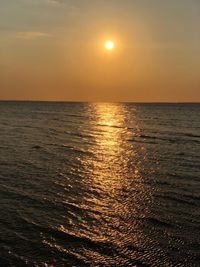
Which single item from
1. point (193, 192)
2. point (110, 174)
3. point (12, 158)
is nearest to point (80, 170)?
point (110, 174)

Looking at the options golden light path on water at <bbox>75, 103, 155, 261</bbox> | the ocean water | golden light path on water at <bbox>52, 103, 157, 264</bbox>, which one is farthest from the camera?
golden light path on water at <bbox>75, 103, 155, 261</bbox>

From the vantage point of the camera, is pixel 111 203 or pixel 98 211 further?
pixel 111 203

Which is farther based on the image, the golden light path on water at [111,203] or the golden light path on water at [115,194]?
the golden light path on water at [115,194]

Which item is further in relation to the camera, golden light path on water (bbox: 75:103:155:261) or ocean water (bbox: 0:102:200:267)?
golden light path on water (bbox: 75:103:155:261)

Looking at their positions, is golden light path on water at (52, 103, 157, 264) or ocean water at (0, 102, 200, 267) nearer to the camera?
ocean water at (0, 102, 200, 267)

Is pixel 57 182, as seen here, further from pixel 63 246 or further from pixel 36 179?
pixel 63 246

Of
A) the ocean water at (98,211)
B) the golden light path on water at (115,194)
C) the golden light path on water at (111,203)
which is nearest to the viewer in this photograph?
the ocean water at (98,211)

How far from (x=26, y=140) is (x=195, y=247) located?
128 feet

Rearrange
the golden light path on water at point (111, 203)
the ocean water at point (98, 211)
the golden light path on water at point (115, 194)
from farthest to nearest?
the golden light path on water at point (115, 194) < the golden light path on water at point (111, 203) < the ocean water at point (98, 211)

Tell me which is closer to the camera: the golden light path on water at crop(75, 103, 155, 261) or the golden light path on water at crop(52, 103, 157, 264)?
the golden light path on water at crop(52, 103, 157, 264)

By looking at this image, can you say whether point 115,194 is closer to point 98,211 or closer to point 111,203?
point 111,203

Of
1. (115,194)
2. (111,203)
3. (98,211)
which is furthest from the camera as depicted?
(115,194)

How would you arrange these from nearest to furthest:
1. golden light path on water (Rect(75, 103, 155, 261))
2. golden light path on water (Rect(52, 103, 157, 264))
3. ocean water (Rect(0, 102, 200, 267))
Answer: ocean water (Rect(0, 102, 200, 267))
golden light path on water (Rect(52, 103, 157, 264))
golden light path on water (Rect(75, 103, 155, 261))

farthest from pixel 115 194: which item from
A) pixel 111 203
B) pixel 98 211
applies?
pixel 98 211
